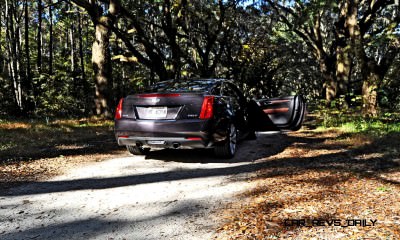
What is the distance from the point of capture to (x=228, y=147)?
5.62 metres

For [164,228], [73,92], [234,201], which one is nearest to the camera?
[164,228]

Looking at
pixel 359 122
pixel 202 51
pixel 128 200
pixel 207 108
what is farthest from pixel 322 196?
pixel 202 51

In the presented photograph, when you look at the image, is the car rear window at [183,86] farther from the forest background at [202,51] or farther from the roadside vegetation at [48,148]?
the forest background at [202,51]

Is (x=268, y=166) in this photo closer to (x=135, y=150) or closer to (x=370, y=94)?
(x=135, y=150)

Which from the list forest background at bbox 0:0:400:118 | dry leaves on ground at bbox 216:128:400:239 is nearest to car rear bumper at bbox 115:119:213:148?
dry leaves on ground at bbox 216:128:400:239

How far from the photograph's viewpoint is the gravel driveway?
2.76 m

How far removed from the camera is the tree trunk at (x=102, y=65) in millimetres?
12227

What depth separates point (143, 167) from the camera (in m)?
5.19

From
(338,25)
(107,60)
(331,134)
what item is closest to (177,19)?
(107,60)

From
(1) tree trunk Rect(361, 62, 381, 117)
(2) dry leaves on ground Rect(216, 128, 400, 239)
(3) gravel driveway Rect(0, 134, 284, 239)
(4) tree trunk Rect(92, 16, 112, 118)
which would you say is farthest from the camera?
(4) tree trunk Rect(92, 16, 112, 118)

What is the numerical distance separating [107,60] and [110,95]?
4.70 feet

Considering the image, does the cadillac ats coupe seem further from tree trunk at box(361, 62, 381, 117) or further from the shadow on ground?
tree trunk at box(361, 62, 381, 117)

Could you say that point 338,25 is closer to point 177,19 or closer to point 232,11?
point 232,11

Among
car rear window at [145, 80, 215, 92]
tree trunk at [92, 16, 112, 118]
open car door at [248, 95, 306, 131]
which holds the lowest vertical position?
open car door at [248, 95, 306, 131]
